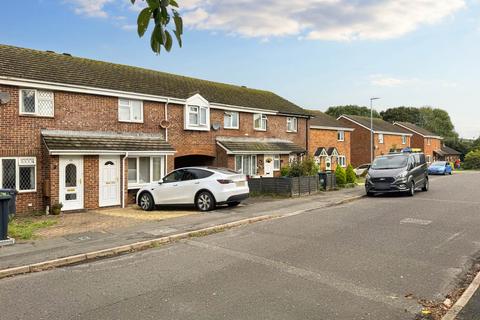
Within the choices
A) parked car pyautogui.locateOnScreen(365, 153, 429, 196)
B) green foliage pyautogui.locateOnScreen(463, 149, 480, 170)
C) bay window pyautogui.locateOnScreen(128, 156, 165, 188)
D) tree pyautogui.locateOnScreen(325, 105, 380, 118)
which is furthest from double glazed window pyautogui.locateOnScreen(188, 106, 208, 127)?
tree pyautogui.locateOnScreen(325, 105, 380, 118)

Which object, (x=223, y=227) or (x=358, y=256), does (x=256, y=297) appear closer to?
(x=358, y=256)

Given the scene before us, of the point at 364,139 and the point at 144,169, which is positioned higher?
the point at 364,139

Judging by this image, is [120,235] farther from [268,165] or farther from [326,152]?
[326,152]

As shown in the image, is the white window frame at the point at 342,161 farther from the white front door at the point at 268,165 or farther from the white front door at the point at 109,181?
the white front door at the point at 109,181

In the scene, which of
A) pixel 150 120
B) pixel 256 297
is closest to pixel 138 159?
pixel 150 120

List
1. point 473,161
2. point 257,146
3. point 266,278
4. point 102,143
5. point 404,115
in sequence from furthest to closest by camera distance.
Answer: point 404,115 < point 473,161 < point 257,146 < point 102,143 < point 266,278

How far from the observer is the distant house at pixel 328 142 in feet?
118

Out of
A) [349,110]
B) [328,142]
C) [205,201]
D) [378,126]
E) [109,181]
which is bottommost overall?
[205,201]

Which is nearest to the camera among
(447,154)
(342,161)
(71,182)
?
(71,182)

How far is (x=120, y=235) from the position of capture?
9789mm

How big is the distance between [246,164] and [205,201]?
955 centimetres

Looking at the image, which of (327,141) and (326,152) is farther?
(327,141)

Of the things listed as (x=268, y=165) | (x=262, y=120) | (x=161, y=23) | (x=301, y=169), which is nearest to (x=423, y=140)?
(x=262, y=120)

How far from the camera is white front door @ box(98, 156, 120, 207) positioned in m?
16.0
